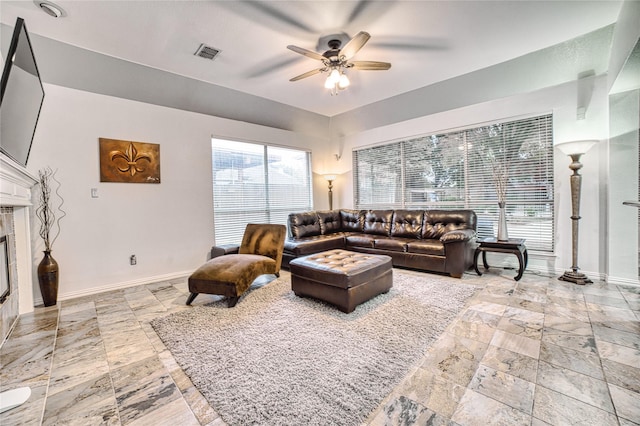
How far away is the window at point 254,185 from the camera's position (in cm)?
466

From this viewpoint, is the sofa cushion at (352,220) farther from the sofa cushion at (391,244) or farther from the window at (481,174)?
the sofa cushion at (391,244)

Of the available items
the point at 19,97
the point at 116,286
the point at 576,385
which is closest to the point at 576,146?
the point at 576,385

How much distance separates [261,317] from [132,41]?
3.46 metres

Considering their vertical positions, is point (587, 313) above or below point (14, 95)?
below

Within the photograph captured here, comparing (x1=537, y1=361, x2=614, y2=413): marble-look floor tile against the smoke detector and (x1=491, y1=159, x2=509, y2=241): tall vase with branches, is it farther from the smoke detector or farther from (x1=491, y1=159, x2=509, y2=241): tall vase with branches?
the smoke detector

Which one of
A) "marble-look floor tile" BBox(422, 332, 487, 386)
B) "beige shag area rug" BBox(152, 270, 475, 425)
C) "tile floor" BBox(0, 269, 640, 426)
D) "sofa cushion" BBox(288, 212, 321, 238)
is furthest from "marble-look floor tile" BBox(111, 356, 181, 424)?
"sofa cushion" BBox(288, 212, 321, 238)

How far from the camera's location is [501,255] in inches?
163

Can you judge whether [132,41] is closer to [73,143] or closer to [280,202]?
[73,143]

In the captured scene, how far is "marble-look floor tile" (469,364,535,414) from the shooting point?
4.66 feet

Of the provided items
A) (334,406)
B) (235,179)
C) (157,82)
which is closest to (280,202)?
(235,179)

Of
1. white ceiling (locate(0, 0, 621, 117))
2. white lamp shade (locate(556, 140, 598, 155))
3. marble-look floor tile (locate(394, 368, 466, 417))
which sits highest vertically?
white ceiling (locate(0, 0, 621, 117))

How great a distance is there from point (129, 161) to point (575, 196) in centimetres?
578

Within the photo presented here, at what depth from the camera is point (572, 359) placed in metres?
1.78

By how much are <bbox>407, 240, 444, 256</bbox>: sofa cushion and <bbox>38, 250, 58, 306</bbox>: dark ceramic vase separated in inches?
173
